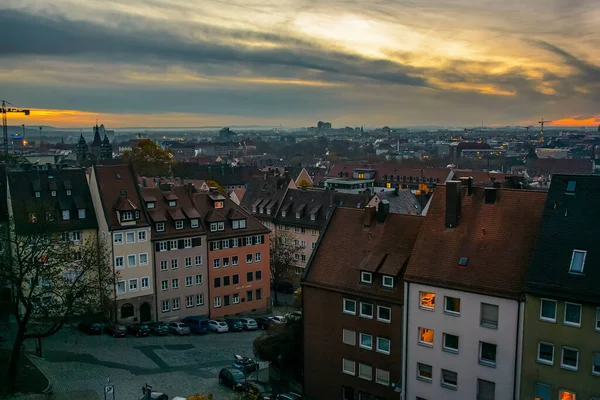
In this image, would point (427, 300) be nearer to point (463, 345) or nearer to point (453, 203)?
point (463, 345)

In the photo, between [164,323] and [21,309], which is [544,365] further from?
[21,309]

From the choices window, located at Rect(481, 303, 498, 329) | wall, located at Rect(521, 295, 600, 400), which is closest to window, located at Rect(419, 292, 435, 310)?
window, located at Rect(481, 303, 498, 329)

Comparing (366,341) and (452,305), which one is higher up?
(452,305)

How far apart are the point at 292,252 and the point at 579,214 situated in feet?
158

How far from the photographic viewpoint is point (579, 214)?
32031mm

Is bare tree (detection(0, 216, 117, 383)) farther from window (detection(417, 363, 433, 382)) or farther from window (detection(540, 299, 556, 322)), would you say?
window (detection(540, 299, 556, 322))

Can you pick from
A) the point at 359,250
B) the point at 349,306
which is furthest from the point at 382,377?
the point at 359,250

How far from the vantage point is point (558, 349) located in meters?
30.4

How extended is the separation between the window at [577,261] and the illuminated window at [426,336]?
28.3 ft

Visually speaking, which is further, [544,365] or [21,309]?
[21,309]

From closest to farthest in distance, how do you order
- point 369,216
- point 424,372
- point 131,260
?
point 424,372
point 369,216
point 131,260

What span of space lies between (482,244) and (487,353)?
6.17m

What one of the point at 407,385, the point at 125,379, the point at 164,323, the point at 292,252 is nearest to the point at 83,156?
the point at 292,252

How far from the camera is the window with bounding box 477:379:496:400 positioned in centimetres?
3275
